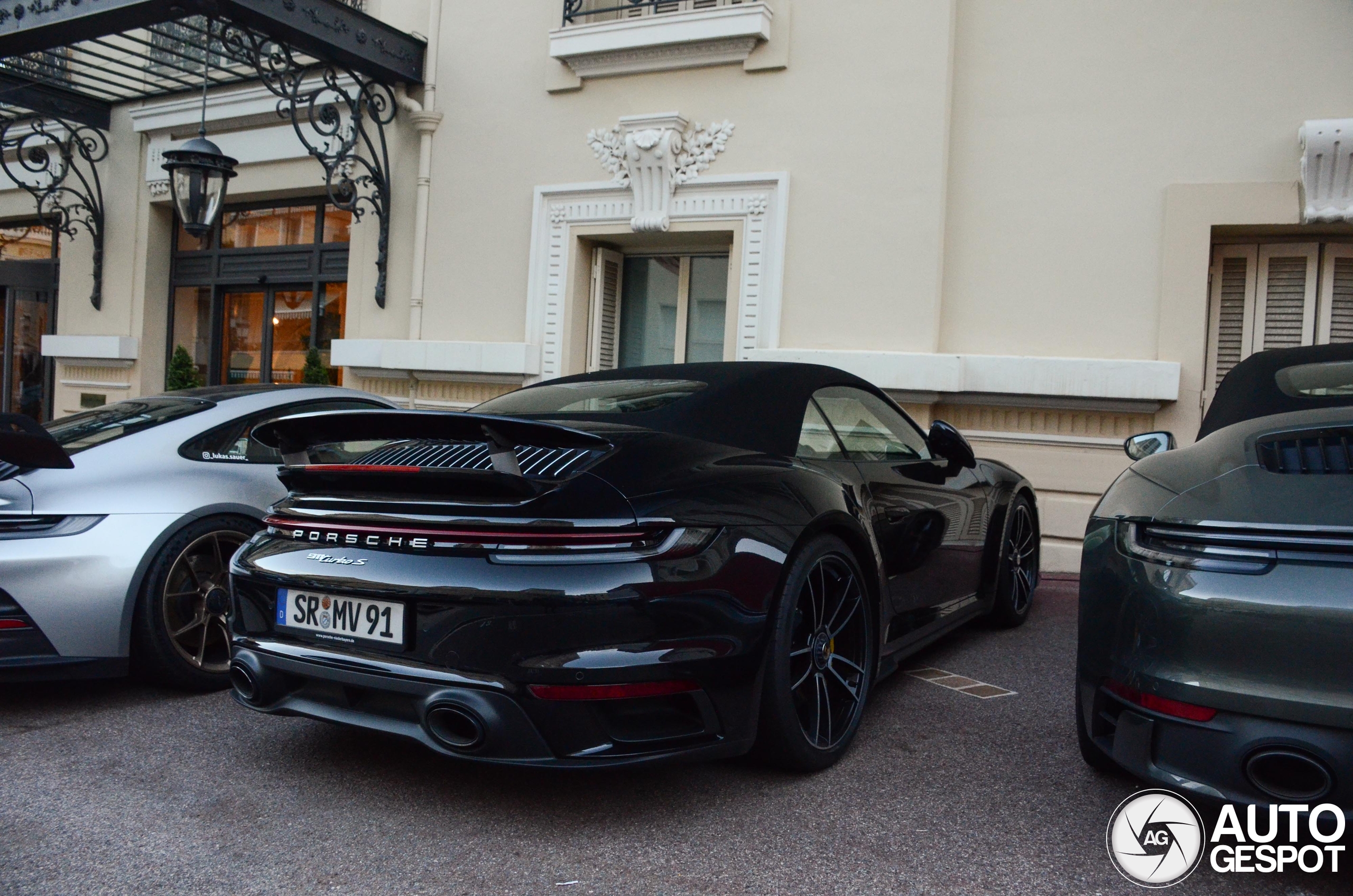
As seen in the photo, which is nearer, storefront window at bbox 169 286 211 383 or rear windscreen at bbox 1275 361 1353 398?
rear windscreen at bbox 1275 361 1353 398

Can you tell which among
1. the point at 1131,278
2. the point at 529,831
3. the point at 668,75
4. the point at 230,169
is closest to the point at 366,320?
the point at 230,169

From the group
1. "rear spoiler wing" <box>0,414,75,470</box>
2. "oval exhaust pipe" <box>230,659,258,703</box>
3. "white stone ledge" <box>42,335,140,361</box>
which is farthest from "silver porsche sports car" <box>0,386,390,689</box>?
"white stone ledge" <box>42,335,140,361</box>

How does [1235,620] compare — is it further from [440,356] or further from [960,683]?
[440,356]

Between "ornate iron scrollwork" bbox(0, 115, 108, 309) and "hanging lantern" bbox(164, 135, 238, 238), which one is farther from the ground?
"ornate iron scrollwork" bbox(0, 115, 108, 309)

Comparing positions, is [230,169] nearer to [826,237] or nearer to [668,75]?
[668,75]

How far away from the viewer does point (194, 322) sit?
1189cm

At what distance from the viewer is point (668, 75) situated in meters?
8.55

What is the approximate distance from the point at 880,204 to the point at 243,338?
23.8 ft

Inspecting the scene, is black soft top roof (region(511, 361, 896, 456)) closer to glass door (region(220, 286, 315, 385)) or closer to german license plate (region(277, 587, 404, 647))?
german license plate (region(277, 587, 404, 647))

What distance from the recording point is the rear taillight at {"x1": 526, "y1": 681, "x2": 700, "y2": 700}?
2.48 metres

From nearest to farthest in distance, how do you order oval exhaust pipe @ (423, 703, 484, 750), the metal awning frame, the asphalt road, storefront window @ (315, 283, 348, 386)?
the asphalt road
oval exhaust pipe @ (423, 703, 484, 750)
the metal awning frame
storefront window @ (315, 283, 348, 386)

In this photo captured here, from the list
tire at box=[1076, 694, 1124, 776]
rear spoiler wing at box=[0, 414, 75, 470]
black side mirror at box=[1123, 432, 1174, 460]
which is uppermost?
black side mirror at box=[1123, 432, 1174, 460]

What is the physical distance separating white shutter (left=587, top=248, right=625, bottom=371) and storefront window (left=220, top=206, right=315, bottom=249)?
3547 millimetres

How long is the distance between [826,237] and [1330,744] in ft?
20.4
